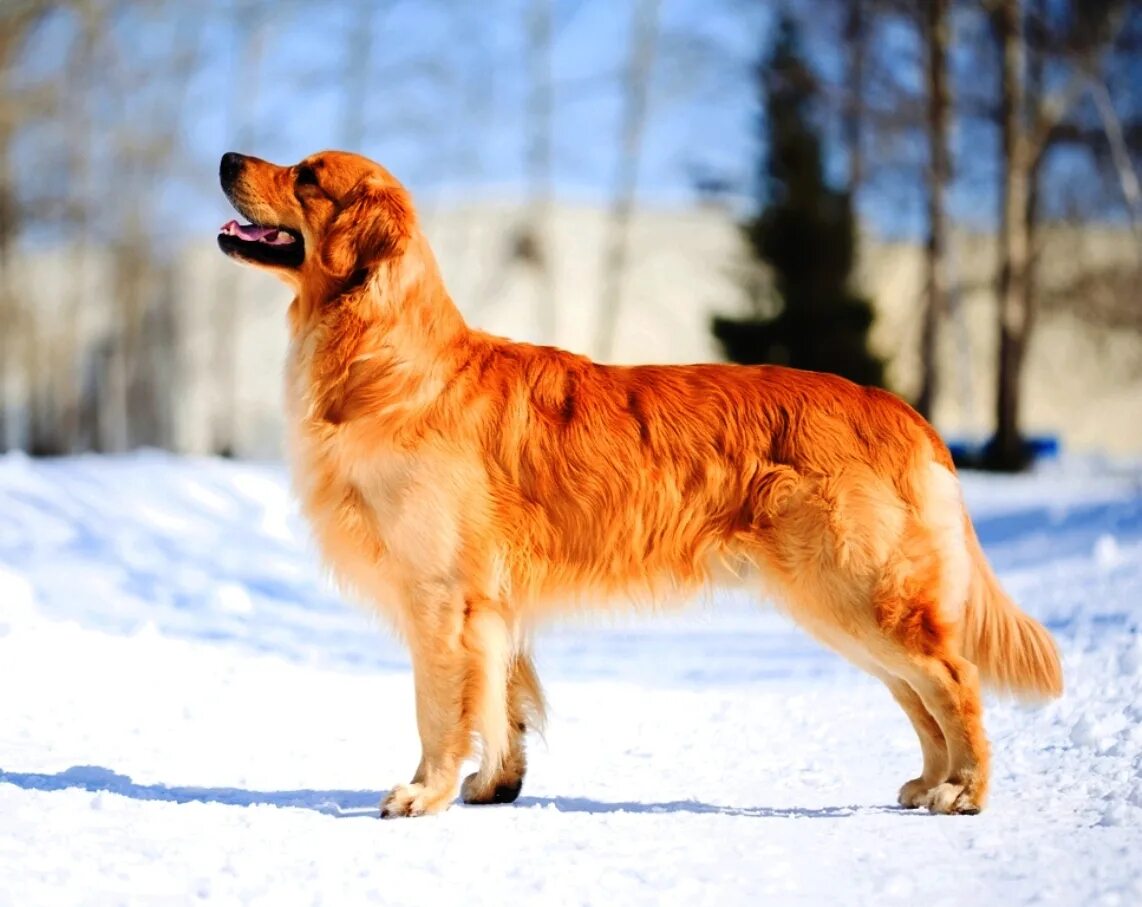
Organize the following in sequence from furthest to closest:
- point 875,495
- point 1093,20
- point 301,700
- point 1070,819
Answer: point 1093,20
point 301,700
point 875,495
point 1070,819

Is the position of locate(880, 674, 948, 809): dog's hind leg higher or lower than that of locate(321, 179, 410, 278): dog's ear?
lower

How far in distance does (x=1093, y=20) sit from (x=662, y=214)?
15.8m

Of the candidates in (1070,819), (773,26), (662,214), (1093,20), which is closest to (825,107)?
(773,26)

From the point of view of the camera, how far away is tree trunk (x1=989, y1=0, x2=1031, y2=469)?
724 inches

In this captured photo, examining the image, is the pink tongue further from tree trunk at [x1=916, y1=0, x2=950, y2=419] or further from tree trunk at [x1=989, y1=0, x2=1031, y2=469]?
tree trunk at [x1=916, y1=0, x2=950, y2=419]

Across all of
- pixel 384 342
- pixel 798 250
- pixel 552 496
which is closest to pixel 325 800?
pixel 552 496

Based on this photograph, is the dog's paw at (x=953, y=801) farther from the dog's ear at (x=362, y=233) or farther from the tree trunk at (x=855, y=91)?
the tree trunk at (x=855, y=91)

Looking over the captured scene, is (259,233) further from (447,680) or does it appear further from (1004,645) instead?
(1004,645)

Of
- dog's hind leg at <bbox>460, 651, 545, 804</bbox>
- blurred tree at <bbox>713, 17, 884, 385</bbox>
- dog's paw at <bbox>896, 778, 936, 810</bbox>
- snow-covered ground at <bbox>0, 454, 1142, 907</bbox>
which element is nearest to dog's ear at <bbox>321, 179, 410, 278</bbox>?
snow-covered ground at <bbox>0, 454, 1142, 907</bbox>

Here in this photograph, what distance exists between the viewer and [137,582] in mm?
8727

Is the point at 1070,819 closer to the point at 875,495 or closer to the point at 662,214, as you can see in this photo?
the point at 875,495

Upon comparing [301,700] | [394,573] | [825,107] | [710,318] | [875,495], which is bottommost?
[301,700]

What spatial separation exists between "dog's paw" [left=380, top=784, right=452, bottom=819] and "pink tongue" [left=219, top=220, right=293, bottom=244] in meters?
2.01

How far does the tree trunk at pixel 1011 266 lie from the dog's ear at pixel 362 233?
1569 cm
